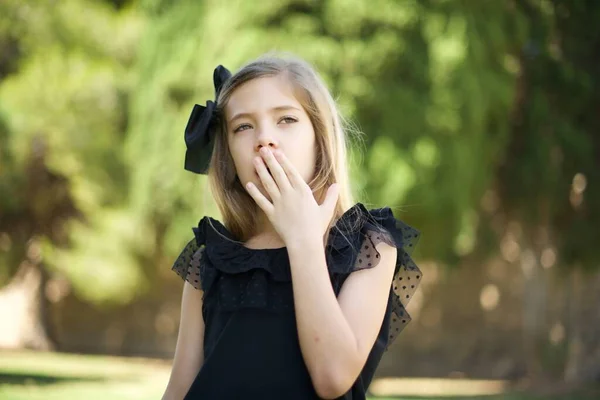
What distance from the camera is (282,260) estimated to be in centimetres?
170

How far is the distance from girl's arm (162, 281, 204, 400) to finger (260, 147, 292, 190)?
334 millimetres

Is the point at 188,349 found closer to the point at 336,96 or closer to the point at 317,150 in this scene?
the point at 317,150

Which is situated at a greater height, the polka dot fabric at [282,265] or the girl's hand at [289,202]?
the girl's hand at [289,202]

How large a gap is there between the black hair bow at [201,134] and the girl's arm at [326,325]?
447 millimetres

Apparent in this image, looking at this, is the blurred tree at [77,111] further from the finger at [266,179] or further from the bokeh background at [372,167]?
the finger at [266,179]

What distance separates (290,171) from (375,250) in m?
0.22

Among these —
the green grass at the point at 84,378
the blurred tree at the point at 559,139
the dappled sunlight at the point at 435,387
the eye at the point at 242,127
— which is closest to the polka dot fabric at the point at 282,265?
the eye at the point at 242,127

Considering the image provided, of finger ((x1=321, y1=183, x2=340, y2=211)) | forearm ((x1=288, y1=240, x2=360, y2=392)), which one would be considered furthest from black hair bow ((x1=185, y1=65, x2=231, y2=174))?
forearm ((x1=288, y1=240, x2=360, y2=392))

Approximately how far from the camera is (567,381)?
12086mm

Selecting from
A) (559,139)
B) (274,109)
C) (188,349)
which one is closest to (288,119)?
(274,109)

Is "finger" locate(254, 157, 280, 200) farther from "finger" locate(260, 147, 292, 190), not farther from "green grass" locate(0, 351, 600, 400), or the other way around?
"green grass" locate(0, 351, 600, 400)

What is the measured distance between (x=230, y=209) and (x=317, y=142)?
229mm

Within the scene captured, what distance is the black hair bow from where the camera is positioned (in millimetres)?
1890

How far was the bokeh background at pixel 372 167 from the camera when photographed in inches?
394
